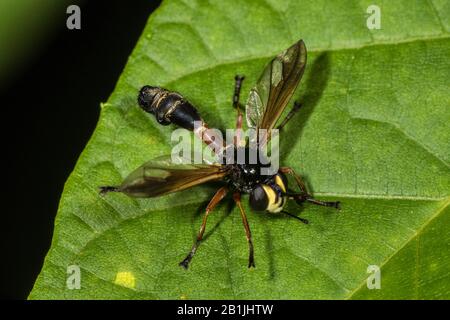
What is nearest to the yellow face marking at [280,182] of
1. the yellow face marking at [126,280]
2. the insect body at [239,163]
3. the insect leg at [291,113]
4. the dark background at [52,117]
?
the insect body at [239,163]

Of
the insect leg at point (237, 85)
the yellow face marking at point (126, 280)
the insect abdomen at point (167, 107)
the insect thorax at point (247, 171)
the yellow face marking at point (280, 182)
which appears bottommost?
the yellow face marking at point (126, 280)

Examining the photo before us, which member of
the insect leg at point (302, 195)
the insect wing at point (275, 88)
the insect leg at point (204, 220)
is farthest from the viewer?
the insect wing at point (275, 88)

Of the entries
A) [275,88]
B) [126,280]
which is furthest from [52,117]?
[126,280]

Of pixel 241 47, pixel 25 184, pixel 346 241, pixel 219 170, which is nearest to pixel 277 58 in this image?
pixel 241 47

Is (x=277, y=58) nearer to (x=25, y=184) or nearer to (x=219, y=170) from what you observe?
(x=219, y=170)

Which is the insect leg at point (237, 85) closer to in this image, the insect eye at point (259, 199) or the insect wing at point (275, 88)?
the insect wing at point (275, 88)

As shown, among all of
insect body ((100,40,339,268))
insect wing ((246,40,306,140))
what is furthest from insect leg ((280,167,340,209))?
insect wing ((246,40,306,140))

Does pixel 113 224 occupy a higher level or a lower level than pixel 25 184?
lower
